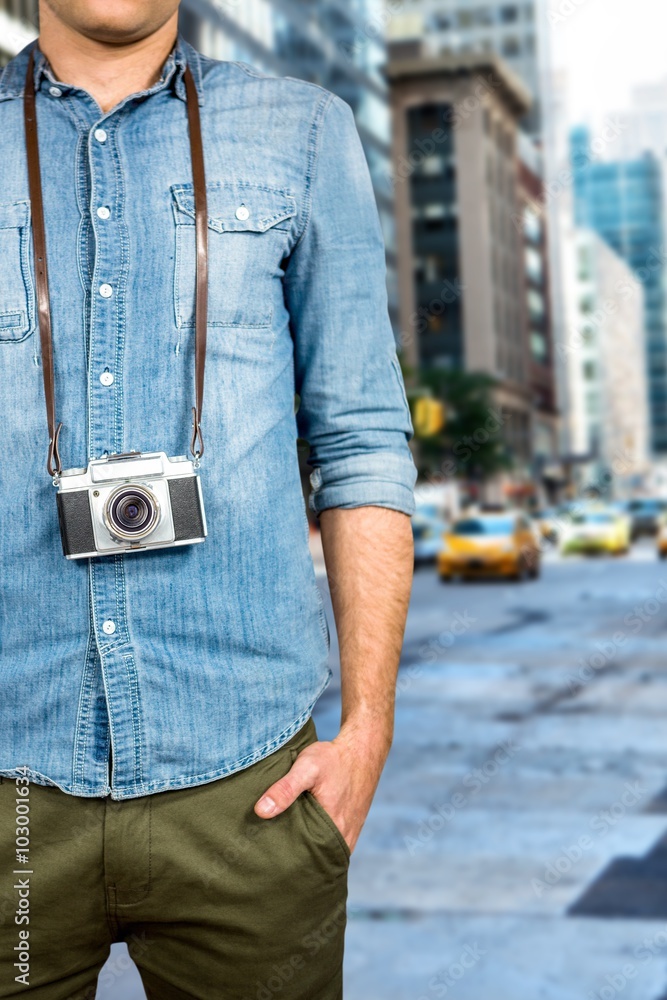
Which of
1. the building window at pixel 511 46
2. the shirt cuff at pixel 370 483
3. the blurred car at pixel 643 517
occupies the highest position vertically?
the building window at pixel 511 46

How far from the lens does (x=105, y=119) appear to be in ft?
4.26

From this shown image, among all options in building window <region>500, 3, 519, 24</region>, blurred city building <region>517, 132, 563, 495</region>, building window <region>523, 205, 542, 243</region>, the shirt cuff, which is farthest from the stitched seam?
building window <region>500, 3, 519, 24</region>

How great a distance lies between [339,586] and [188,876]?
0.33 m

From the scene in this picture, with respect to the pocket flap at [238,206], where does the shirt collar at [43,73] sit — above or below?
above

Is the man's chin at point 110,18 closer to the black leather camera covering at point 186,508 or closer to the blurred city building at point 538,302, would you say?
the black leather camera covering at point 186,508

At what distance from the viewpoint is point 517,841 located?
5.35 metres

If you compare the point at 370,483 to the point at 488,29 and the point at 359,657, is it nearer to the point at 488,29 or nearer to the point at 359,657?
the point at 359,657

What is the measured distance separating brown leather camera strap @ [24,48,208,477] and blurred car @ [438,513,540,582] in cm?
2131

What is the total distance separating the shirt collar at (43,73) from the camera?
1.33 metres

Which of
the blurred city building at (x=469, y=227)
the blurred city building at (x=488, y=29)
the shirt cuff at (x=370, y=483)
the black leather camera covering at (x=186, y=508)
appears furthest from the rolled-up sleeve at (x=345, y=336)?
the blurred city building at (x=488, y=29)

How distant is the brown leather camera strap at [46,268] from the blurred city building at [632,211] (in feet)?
126

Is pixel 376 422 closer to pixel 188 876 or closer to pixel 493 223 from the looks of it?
pixel 188 876

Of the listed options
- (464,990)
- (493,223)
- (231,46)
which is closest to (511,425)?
(493,223)

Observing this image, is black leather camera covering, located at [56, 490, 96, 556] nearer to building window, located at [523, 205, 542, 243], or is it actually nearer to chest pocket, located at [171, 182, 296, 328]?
chest pocket, located at [171, 182, 296, 328]
